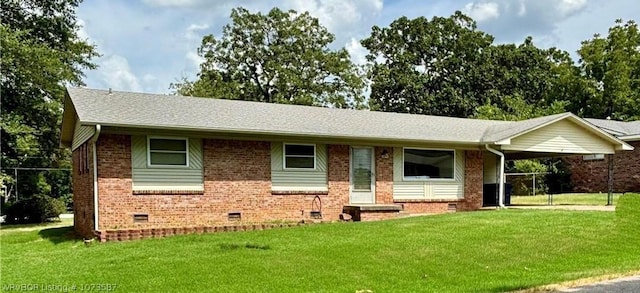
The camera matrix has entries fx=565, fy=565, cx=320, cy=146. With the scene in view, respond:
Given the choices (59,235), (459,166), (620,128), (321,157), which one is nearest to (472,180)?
(459,166)

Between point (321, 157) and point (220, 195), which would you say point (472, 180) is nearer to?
point (321, 157)

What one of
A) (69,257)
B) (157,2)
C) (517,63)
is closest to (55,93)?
(157,2)

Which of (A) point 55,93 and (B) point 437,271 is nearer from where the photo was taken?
(B) point 437,271

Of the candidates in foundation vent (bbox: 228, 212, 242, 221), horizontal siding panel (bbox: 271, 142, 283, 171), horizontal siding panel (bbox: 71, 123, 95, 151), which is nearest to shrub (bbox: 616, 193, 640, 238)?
horizontal siding panel (bbox: 271, 142, 283, 171)

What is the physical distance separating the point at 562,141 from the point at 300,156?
8.95 m

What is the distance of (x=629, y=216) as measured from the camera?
1485 cm

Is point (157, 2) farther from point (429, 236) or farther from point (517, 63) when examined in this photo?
point (517, 63)

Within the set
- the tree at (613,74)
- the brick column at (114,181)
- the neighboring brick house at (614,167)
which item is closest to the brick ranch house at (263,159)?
the brick column at (114,181)

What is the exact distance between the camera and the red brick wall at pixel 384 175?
1703cm

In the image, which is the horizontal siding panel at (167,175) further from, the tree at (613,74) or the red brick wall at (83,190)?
the tree at (613,74)

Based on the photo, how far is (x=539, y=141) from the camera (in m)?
18.3

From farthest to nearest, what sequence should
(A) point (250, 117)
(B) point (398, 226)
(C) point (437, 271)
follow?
(A) point (250, 117), (B) point (398, 226), (C) point (437, 271)

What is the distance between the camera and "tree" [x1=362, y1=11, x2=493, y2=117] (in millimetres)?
43594

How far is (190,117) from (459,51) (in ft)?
113
